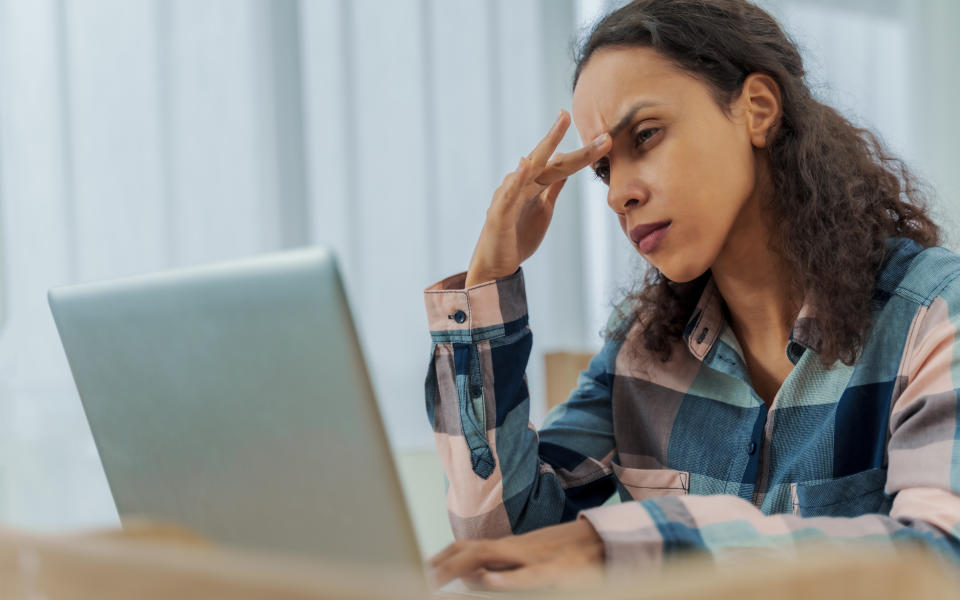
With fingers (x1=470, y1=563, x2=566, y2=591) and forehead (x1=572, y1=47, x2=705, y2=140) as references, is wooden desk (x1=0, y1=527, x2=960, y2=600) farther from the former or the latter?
forehead (x1=572, y1=47, x2=705, y2=140)

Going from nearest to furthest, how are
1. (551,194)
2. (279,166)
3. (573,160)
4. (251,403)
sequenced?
(251,403), (573,160), (551,194), (279,166)

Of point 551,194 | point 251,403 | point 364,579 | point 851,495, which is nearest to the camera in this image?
point 364,579

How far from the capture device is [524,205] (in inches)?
45.4

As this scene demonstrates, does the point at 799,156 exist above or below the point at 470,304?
above

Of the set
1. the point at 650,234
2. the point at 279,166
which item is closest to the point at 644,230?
the point at 650,234

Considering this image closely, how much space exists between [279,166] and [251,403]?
1273 mm

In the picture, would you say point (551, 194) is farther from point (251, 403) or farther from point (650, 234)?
point (251, 403)

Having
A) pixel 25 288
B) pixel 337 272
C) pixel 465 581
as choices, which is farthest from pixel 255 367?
pixel 25 288

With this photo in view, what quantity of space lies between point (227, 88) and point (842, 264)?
1.14 m

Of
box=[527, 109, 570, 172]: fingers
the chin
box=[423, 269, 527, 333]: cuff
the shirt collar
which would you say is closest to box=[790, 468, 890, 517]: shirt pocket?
the shirt collar

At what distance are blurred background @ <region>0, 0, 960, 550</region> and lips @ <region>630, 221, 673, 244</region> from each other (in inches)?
10.2

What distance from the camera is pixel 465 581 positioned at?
1.90 feet

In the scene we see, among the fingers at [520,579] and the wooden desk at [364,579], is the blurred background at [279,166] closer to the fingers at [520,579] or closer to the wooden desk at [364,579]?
the fingers at [520,579]

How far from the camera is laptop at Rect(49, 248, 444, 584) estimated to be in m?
0.48
